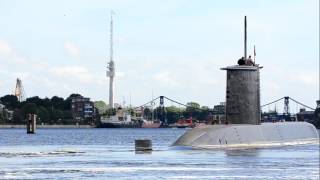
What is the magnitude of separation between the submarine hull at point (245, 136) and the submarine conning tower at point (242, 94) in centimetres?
156

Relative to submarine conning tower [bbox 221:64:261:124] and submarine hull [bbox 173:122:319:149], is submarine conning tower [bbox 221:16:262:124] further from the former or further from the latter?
submarine hull [bbox 173:122:319:149]

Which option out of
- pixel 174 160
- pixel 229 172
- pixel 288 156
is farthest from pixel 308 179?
Result: pixel 288 156

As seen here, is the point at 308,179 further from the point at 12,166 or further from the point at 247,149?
the point at 247,149

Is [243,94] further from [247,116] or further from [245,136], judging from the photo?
[245,136]

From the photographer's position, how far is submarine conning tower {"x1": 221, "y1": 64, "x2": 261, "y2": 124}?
66375 mm

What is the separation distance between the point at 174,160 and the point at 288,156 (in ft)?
29.0

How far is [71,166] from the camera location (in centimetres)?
4397

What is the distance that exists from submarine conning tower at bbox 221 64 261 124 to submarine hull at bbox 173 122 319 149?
156 cm

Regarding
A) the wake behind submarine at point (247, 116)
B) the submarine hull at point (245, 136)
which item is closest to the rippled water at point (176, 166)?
the submarine hull at point (245, 136)

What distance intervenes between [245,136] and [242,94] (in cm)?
469

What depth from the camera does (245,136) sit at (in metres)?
62.9

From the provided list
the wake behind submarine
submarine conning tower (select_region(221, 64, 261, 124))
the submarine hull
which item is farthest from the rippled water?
submarine conning tower (select_region(221, 64, 261, 124))

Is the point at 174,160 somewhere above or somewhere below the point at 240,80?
below

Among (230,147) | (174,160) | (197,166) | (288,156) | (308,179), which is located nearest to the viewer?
(308,179)
